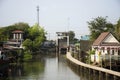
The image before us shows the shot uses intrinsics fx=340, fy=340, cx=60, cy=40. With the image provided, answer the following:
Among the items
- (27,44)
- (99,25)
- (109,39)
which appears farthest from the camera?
(27,44)

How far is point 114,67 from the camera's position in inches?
1297

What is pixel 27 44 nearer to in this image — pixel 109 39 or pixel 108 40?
pixel 108 40

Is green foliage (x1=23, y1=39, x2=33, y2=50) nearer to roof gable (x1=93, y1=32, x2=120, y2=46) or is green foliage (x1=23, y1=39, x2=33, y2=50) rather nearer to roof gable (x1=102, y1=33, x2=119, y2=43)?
roof gable (x1=93, y1=32, x2=120, y2=46)

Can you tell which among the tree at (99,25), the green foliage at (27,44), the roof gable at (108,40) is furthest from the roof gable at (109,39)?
the green foliage at (27,44)

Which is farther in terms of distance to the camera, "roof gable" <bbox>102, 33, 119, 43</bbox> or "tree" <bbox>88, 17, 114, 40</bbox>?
"tree" <bbox>88, 17, 114, 40</bbox>

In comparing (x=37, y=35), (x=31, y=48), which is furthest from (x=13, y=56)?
(x=37, y=35)

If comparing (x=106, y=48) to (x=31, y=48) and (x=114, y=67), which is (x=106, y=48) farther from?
(x=31, y=48)

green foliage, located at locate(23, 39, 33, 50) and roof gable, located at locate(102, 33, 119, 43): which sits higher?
roof gable, located at locate(102, 33, 119, 43)

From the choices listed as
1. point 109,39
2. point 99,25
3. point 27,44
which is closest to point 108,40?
point 109,39

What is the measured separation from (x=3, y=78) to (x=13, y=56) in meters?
17.0

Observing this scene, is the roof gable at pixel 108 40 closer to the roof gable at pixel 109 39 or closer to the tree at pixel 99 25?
the roof gable at pixel 109 39

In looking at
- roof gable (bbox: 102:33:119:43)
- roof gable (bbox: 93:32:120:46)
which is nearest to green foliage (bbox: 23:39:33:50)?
roof gable (bbox: 93:32:120:46)

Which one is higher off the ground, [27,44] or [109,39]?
[109,39]

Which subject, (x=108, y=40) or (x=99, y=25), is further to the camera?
(x=99, y=25)
